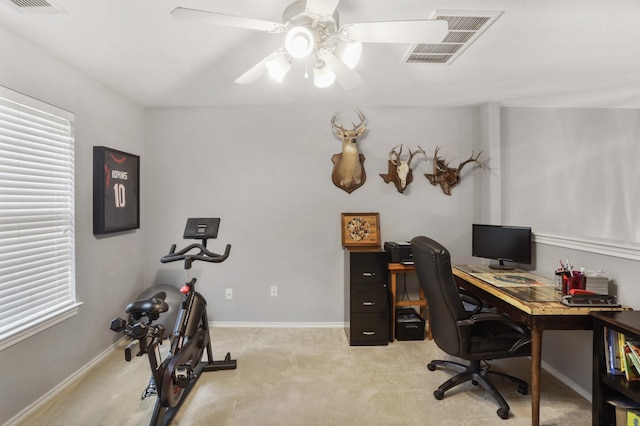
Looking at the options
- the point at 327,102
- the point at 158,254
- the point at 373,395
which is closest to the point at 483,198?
the point at 327,102

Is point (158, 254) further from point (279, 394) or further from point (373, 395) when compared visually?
point (373, 395)

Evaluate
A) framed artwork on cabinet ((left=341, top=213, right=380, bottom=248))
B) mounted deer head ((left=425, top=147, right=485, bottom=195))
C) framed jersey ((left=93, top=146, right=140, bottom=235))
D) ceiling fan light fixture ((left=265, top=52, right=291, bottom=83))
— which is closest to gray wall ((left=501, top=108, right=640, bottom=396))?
mounted deer head ((left=425, top=147, right=485, bottom=195))

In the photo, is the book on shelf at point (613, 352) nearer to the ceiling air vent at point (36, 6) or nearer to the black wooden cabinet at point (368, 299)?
the black wooden cabinet at point (368, 299)

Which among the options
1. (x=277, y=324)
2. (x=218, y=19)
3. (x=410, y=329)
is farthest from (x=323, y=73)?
(x=277, y=324)

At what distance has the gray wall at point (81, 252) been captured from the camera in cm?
209

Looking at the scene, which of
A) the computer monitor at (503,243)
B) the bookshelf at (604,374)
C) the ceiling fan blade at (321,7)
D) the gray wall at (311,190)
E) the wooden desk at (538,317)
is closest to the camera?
the ceiling fan blade at (321,7)

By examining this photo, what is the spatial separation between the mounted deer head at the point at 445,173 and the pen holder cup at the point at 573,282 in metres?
1.70

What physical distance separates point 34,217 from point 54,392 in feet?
4.15

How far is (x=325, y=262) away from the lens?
370cm

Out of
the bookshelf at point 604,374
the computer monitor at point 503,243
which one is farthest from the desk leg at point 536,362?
the computer monitor at point 503,243

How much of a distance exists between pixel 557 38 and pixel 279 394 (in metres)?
3.08

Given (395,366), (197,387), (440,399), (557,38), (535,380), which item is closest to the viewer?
(535,380)

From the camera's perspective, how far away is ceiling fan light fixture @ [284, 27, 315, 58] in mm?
1431

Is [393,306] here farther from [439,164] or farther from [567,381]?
[439,164]
